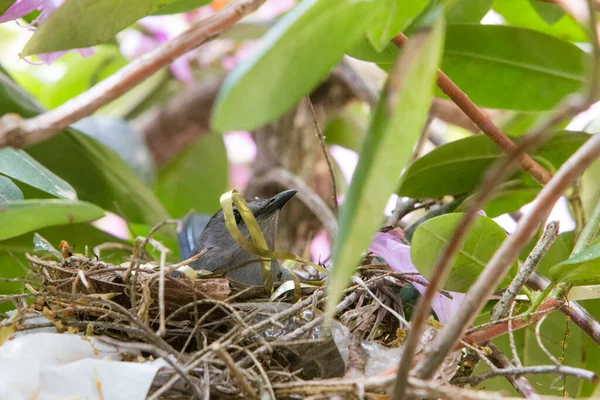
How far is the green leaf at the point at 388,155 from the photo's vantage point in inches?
21.1

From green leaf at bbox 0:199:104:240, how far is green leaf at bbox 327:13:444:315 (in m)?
0.48

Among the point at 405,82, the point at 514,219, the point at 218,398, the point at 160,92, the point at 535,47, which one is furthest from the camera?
the point at 160,92

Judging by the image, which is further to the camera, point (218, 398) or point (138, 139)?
point (138, 139)

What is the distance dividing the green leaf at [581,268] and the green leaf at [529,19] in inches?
25.2

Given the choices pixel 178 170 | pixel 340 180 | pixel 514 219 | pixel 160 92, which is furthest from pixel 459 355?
pixel 160 92

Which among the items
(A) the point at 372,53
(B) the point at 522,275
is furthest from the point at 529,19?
(B) the point at 522,275

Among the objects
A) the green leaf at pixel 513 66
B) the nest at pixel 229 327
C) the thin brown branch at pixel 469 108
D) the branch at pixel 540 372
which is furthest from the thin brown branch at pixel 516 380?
the green leaf at pixel 513 66

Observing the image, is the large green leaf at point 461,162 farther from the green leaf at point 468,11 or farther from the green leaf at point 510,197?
the green leaf at point 468,11

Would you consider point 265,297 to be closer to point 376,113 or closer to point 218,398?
point 218,398

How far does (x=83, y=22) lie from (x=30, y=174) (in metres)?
0.28

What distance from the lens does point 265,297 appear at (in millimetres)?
1094

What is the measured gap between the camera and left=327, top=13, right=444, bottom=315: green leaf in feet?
1.76

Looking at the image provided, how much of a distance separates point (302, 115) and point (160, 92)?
0.86 metres

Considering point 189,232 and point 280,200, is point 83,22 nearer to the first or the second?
point 280,200
